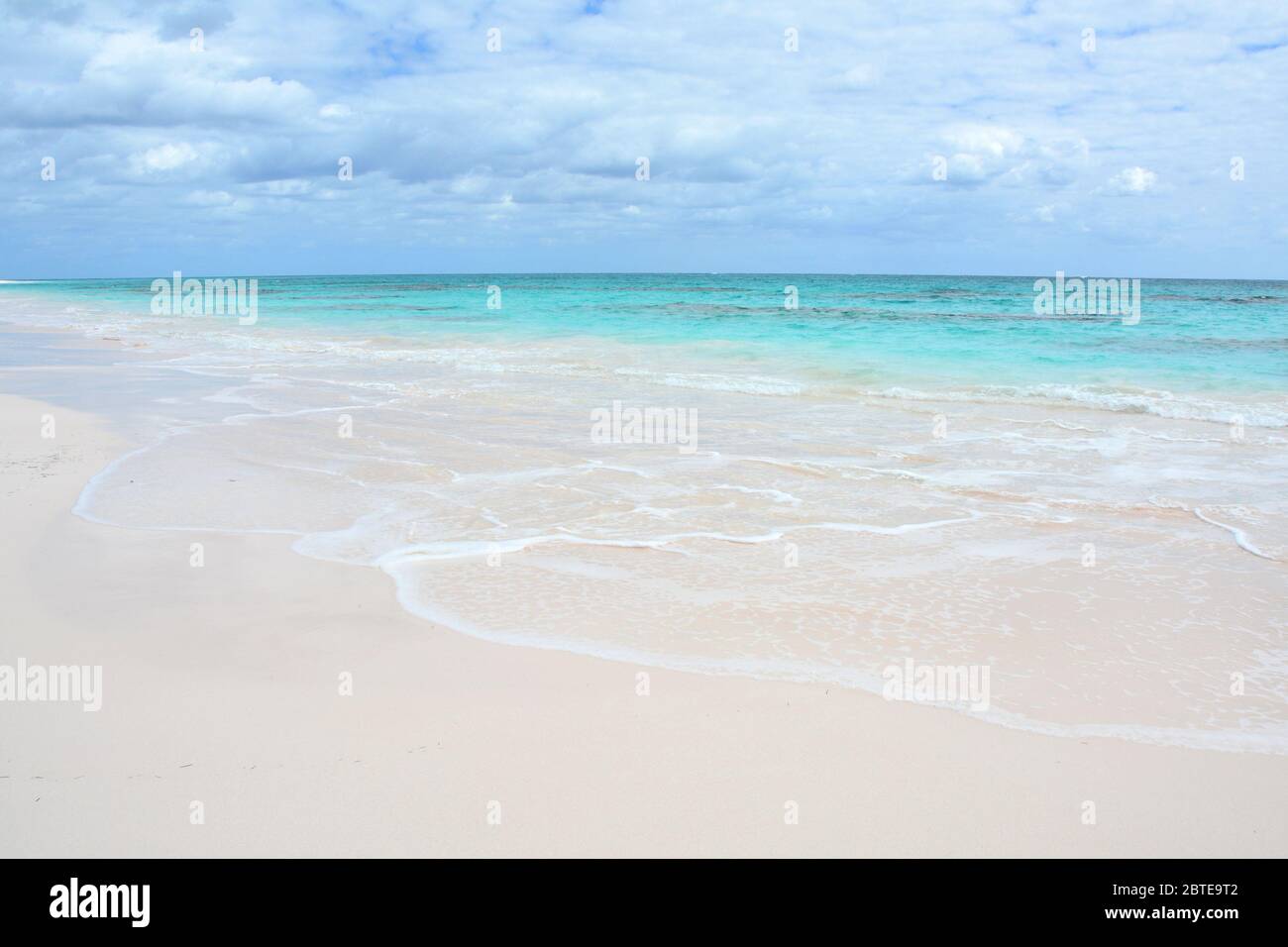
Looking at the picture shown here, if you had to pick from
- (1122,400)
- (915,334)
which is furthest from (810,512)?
(915,334)

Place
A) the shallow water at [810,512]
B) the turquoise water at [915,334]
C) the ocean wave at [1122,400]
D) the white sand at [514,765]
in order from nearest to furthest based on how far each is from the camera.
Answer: the white sand at [514,765] < the shallow water at [810,512] < the ocean wave at [1122,400] < the turquoise water at [915,334]

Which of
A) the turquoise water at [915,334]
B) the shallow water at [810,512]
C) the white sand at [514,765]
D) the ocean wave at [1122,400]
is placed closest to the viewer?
the white sand at [514,765]

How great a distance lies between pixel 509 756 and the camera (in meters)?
3.48

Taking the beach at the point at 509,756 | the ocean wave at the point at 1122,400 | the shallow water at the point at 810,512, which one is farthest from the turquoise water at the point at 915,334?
the beach at the point at 509,756

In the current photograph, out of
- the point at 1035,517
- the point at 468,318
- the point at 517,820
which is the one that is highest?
the point at 468,318

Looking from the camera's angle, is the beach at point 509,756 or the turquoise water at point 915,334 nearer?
the beach at point 509,756

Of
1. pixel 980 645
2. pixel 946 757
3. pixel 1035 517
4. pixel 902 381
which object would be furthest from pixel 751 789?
pixel 902 381

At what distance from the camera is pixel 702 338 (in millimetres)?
26594

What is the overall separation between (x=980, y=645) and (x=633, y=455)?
5170mm

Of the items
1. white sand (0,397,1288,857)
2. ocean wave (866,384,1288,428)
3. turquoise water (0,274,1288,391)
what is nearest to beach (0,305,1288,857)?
white sand (0,397,1288,857)

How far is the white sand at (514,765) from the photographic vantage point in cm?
303

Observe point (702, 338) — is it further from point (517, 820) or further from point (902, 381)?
point (517, 820)

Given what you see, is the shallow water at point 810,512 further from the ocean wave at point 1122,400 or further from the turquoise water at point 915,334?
the turquoise water at point 915,334

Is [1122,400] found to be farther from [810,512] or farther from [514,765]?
[514,765]
